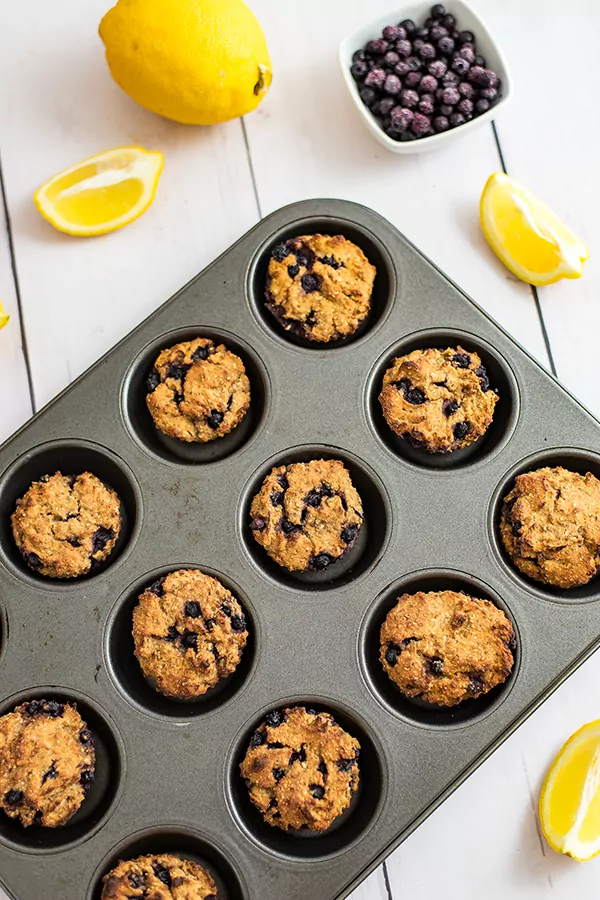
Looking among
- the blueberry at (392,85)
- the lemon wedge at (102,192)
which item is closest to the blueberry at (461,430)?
the blueberry at (392,85)

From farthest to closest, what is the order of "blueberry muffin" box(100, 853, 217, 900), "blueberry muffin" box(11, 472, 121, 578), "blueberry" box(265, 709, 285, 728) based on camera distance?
1. "blueberry muffin" box(11, 472, 121, 578)
2. "blueberry" box(265, 709, 285, 728)
3. "blueberry muffin" box(100, 853, 217, 900)

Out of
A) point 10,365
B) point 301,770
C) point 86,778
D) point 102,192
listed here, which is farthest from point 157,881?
point 102,192

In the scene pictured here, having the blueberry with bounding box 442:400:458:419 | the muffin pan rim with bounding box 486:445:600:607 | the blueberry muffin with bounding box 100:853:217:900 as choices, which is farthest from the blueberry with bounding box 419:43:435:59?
the blueberry muffin with bounding box 100:853:217:900

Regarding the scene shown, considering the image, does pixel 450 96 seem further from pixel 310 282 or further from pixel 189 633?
pixel 189 633

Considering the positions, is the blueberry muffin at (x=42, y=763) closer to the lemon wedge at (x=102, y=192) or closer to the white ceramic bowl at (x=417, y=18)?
the lemon wedge at (x=102, y=192)

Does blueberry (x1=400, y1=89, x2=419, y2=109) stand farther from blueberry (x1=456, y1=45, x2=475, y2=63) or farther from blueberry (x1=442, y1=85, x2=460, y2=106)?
blueberry (x1=456, y1=45, x2=475, y2=63)

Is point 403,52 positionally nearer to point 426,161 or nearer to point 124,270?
point 426,161
